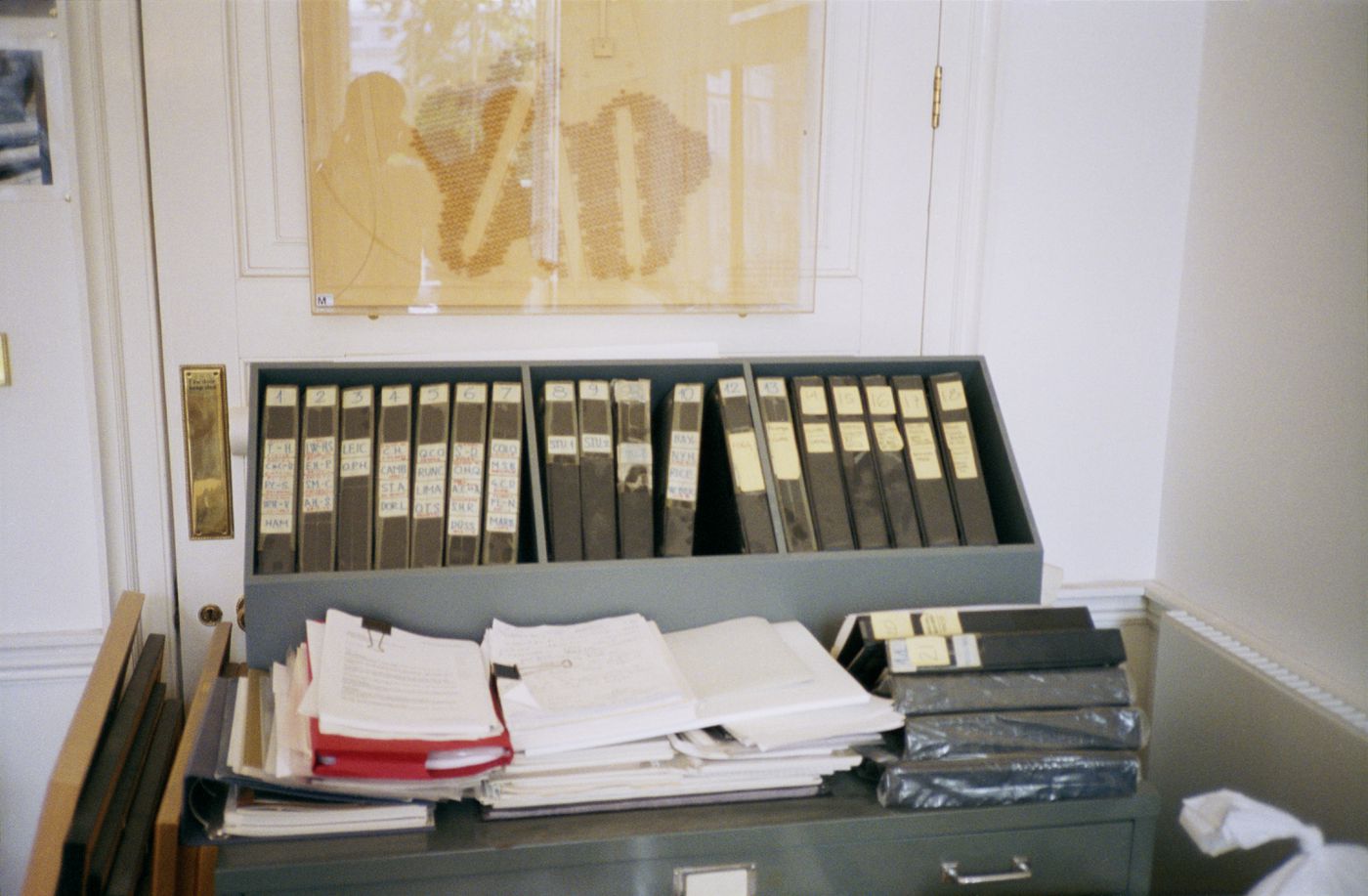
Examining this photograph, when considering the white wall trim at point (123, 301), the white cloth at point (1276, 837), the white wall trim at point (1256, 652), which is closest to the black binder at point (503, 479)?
the white wall trim at point (123, 301)

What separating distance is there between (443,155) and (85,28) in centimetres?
63

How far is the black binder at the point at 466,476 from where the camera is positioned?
153 cm

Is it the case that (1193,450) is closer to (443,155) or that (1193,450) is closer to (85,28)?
(443,155)

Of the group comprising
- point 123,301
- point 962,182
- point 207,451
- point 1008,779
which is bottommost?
point 1008,779

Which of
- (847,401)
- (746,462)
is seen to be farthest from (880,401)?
(746,462)

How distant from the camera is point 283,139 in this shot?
1812 millimetres

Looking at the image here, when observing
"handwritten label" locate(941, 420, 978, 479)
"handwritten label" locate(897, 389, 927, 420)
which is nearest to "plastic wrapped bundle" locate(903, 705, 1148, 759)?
"handwritten label" locate(941, 420, 978, 479)

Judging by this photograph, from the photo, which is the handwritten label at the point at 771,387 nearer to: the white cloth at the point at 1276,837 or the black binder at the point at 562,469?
the black binder at the point at 562,469

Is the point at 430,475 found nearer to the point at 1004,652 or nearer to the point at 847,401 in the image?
the point at 847,401

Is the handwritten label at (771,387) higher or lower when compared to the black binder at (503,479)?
higher

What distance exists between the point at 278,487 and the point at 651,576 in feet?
1.89

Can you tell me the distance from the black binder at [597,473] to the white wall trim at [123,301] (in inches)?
33.0

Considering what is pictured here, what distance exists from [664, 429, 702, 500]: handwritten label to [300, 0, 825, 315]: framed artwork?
16.7 inches

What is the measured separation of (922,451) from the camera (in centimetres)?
169
